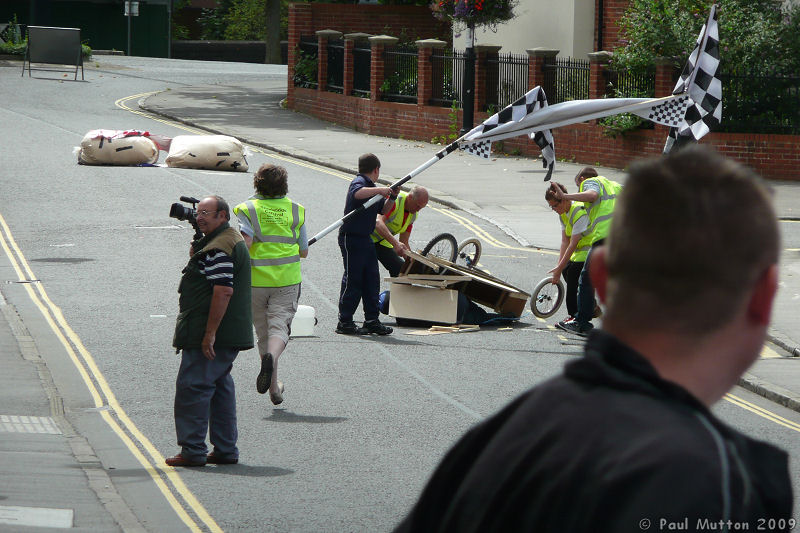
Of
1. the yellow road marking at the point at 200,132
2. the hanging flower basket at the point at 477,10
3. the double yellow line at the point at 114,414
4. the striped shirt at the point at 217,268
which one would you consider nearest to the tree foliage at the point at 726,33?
the hanging flower basket at the point at 477,10

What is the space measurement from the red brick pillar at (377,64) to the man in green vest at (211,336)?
909 inches

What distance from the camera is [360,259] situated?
12203 millimetres

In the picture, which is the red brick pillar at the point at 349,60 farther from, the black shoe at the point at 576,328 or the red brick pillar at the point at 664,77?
the black shoe at the point at 576,328

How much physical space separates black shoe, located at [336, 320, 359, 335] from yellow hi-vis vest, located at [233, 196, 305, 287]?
267cm

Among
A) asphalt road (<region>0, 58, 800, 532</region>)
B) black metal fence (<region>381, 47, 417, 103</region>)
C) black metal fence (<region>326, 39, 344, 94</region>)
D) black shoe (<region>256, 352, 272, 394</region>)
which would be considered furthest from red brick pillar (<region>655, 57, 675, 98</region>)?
black shoe (<region>256, 352, 272, 394</region>)

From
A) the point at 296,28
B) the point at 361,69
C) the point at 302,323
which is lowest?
the point at 302,323

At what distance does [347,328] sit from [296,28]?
2479 centimetres

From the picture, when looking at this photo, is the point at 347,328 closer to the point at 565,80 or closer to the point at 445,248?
the point at 445,248

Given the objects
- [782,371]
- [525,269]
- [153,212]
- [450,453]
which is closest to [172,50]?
[153,212]

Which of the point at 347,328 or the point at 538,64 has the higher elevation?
the point at 538,64

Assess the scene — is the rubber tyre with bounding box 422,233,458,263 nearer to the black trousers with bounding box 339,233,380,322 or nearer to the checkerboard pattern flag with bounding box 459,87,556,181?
the checkerboard pattern flag with bounding box 459,87,556,181

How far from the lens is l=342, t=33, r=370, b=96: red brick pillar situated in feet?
105

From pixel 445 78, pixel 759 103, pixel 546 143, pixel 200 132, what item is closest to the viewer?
pixel 546 143

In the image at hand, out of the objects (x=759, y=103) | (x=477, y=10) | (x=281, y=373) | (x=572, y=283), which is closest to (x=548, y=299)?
(x=572, y=283)
